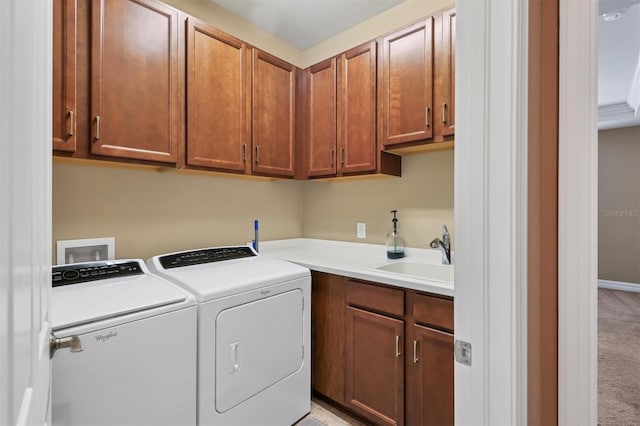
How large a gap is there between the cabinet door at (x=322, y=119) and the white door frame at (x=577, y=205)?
157 cm

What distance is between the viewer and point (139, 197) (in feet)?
6.40

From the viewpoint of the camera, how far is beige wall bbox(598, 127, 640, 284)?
4508 mm


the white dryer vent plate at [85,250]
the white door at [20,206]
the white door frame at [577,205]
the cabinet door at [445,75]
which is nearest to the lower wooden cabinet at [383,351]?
the white door frame at [577,205]

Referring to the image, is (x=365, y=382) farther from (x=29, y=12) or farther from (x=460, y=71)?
(x=29, y=12)

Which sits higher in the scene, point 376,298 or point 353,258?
point 353,258

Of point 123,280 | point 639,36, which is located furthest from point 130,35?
point 639,36

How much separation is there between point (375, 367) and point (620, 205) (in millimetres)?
5079

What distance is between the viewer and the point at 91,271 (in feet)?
5.10

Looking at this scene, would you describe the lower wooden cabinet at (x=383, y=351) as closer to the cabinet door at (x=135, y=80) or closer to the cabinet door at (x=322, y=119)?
the cabinet door at (x=322, y=119)

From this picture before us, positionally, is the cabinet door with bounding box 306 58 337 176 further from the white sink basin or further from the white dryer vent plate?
the white dryer vent plate

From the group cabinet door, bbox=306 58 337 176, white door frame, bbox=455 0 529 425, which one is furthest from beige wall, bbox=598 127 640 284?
white door frame, bbox=455 0 529 425

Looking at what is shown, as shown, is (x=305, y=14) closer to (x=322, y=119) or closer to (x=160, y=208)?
(x=322, y=119)

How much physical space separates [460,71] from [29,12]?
2.65 feet

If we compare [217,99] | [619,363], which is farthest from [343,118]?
[619,363]
